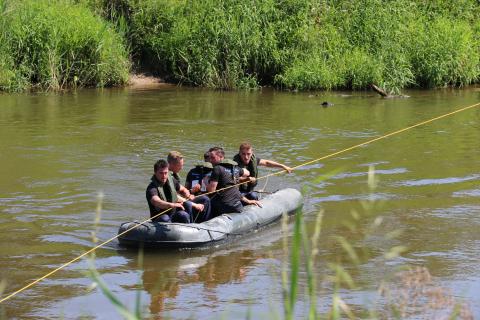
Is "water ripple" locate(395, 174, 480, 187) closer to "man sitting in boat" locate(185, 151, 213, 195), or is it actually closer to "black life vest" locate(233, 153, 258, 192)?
"black life vest" locate(233, 153, 258, 192)

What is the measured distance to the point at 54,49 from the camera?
22953 mm

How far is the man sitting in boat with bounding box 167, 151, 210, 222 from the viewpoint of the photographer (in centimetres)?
992

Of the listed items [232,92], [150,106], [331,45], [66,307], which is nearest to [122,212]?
[66,307]

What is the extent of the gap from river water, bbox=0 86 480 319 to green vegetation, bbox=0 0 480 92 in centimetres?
75

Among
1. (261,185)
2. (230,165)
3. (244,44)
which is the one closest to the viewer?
(230,165)

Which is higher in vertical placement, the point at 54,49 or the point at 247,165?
the point at 54,49

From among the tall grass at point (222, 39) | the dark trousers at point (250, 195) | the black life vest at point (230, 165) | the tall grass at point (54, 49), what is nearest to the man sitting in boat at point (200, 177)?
the black life vest at point (230, 165)

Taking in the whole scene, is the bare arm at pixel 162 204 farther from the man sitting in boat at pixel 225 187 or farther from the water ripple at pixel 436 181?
the water ripple at pixel 436 181

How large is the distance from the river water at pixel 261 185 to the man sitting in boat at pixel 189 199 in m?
0.59

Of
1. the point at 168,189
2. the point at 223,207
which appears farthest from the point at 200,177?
the point at 168,189

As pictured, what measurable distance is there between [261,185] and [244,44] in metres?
11.7

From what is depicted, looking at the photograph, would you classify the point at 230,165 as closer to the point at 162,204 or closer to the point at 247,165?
the point at 247,165

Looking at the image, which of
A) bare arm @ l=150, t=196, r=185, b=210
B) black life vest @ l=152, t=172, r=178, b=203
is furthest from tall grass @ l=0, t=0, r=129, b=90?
bare arm @ l=150, t=196, r=185, b=210

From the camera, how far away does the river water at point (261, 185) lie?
8039 mm
